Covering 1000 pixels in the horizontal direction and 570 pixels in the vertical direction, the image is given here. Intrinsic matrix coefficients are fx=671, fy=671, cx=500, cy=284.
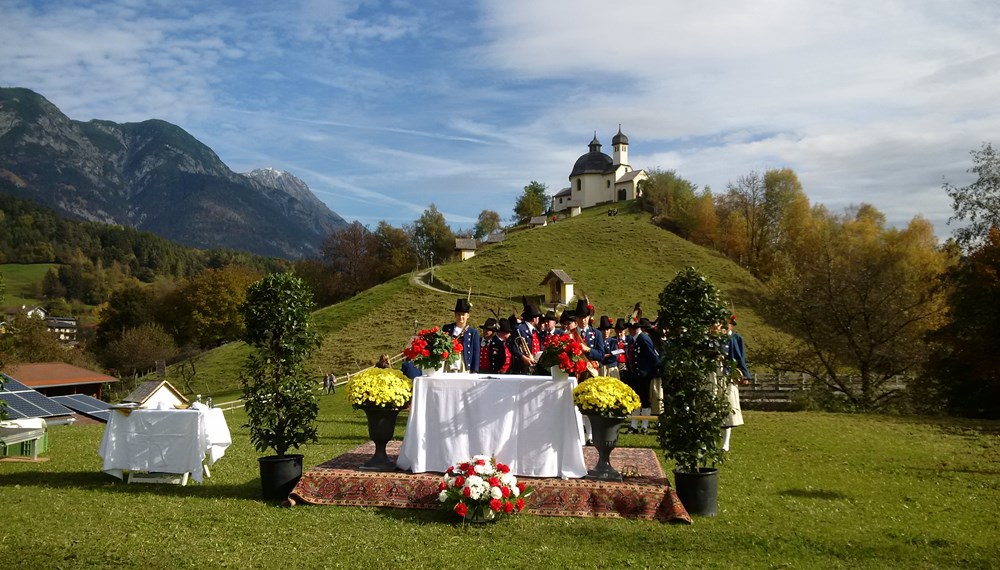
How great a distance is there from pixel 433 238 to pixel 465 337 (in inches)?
3031

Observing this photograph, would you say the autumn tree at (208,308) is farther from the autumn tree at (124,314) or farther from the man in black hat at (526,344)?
the man in black hat at (526,344)

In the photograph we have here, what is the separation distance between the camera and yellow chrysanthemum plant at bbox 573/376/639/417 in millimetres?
8188

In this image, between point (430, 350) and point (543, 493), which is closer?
point (543, 493)

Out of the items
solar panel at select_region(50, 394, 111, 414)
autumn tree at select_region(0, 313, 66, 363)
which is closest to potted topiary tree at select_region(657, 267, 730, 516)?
solar panel at select_region(50, 394, 111, 414)

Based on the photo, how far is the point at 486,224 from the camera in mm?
115688

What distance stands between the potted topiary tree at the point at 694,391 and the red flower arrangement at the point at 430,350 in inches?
113

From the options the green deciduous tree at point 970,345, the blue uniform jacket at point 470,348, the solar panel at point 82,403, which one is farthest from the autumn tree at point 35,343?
the green deciduous tree at point 970,345

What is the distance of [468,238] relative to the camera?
8019 cm

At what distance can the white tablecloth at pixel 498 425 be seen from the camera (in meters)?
8.39

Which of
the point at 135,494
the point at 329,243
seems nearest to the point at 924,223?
the point at 135,494

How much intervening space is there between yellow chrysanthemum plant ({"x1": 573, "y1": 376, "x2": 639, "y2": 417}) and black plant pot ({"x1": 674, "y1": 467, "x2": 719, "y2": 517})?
104cm

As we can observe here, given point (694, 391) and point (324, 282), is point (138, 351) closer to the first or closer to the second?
point (324, 282)

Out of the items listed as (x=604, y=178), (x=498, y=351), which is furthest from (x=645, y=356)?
(x=604, y=178)

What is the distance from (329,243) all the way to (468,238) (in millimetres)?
21169
